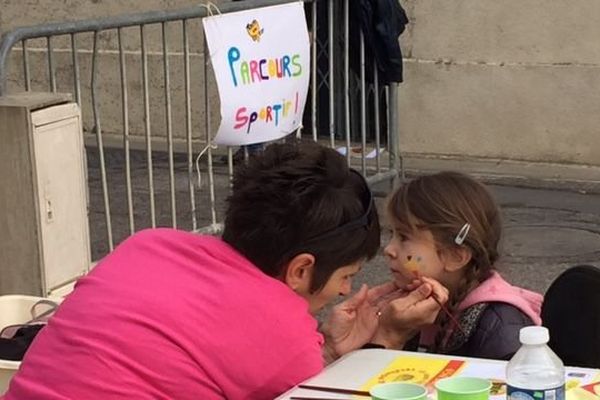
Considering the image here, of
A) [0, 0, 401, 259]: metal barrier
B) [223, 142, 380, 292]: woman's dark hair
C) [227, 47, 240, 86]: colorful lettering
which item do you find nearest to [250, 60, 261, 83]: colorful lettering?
[227, 47, 240, 86]: colorful lettering

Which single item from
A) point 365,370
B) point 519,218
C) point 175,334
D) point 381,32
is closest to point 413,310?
point 365,370

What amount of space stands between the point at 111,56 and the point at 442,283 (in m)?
7.64

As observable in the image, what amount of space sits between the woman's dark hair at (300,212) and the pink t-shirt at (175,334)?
0.18ft

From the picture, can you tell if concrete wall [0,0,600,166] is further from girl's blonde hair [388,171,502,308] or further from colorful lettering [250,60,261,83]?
girl's blonde hair [388,171,502,308]

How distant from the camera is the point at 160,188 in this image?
8.56 metres

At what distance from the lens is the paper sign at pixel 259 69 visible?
5895 mm

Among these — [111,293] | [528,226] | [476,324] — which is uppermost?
[111,293]

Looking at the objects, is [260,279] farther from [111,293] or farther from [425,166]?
[425,166]

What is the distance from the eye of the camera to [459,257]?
128 inches

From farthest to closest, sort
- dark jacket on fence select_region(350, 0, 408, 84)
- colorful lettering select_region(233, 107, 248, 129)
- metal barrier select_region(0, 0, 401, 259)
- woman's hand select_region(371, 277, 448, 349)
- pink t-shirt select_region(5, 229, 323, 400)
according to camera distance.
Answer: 1. dark jacket on fence select_region(350, 0, 408, 84)
2. colorful lettering select_region(233, 107, 248, 129)
3. metal barrier select_region(0, 0, 401, 259)
4. woman's hand select_region(371, 277, 448, 349)
5. pink t-shirt select_region(5, 229, 323, 400)

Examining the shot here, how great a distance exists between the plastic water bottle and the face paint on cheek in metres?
0.84

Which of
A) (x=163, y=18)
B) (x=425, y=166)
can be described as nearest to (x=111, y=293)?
(x=163, y=18)

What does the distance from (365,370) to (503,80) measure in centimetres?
640

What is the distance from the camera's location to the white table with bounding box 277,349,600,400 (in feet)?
8.76
